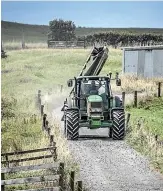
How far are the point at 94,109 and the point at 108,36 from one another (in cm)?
5903

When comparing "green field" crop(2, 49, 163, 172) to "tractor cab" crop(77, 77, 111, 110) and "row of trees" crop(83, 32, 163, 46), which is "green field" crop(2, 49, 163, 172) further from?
"row of trees" crop(83, 32, 163, 46)

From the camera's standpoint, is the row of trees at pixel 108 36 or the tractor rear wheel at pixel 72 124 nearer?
the tractor rear wheel at pixel 72 124

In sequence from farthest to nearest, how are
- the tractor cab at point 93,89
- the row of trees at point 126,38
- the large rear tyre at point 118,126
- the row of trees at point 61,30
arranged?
the row of trees at point 61,30
the row of trees at point 126,38
the tractor cab at point 93,89
the large rear tyre at point 118,126

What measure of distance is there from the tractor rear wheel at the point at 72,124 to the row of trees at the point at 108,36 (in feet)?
145

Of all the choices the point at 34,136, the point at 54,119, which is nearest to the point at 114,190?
the point at 34,136

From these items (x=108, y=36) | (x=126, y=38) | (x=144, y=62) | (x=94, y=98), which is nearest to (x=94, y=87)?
(x=94, y=98)

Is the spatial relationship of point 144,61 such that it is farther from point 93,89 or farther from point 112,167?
point 112,167

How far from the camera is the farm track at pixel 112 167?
1124 centimetres

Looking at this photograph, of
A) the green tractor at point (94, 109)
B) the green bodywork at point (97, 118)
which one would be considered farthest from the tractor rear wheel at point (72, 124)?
the green bodywork at point (97, 118)

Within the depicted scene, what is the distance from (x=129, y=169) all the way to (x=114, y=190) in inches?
72.7

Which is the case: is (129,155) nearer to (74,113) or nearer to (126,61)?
(74,113)

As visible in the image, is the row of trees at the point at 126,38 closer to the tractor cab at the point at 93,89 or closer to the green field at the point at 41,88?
the green field at the point at 41,88

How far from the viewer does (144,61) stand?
128ft

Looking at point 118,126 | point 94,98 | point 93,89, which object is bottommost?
point 118,126
